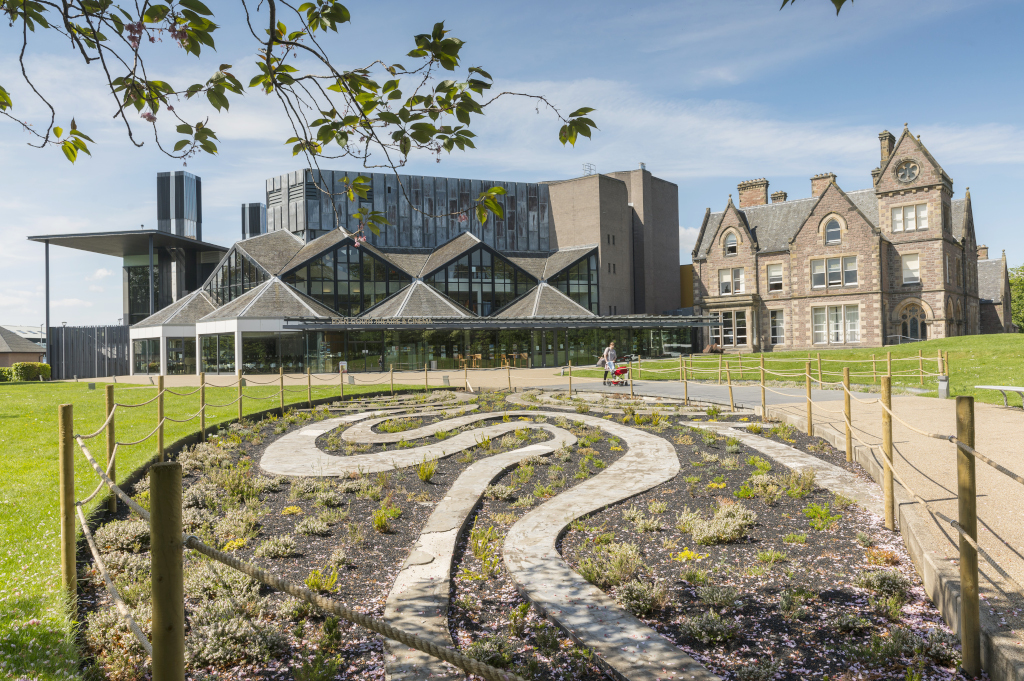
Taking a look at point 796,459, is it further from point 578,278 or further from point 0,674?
point 578,278

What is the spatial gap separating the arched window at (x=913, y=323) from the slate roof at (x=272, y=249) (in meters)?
40.6

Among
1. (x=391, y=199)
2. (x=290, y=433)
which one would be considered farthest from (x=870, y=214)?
(x=290, y=433)

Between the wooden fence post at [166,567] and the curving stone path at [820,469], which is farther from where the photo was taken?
the curving stone path at [820,469]

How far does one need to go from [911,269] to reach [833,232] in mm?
5170

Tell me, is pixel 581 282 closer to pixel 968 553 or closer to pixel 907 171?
pixel 907 171

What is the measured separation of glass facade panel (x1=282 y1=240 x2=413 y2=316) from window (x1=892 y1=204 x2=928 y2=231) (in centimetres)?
3281

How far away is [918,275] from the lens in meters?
38.8

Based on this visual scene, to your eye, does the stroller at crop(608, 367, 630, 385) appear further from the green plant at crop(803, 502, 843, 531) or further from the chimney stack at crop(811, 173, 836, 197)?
the chimney stack at crop(811, 173, 836, 197)

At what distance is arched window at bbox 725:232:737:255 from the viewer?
4619cm

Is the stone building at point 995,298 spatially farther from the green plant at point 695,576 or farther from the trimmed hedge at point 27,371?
the trimmed hedge at point 27,371

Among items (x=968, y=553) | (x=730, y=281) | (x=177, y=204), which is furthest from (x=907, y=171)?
(x=177, y=204)

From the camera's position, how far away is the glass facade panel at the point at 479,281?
148 ft

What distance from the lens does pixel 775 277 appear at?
44.6 metres

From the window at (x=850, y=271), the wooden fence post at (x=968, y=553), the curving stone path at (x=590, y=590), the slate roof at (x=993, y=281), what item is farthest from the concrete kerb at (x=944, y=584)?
the slate roof at (x=993, y=281)
